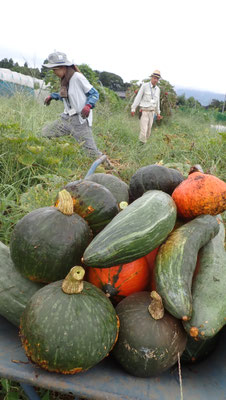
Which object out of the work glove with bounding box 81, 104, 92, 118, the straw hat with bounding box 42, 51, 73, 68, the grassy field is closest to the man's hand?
the work glove with bounding box 81, 104, 92, 118

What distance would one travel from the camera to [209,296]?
1214 millimetres

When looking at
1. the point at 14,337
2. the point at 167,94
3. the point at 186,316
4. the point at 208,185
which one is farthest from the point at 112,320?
the point at 167,94

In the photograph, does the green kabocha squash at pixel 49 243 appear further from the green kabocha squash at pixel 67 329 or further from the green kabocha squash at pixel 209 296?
the green kabocha squash at pixel 209 296

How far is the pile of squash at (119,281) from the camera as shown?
1.07 metres

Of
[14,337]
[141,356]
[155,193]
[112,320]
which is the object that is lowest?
[14,337]

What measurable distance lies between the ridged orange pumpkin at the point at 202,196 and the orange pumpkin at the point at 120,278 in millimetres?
359

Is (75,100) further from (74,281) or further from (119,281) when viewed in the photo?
(74,281)

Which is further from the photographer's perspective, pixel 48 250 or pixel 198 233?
pixel 198 233

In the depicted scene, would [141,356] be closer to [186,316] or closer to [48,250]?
[186,316]

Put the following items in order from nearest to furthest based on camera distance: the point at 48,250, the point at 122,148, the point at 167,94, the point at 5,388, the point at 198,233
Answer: the point at 48,250, the point at 198,233, the point at 5,388, the point at 122,148, the point at 167,94

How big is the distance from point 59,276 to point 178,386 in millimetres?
639

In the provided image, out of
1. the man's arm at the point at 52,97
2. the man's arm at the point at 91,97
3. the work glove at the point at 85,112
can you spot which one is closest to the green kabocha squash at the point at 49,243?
the work glove at the point at 85,112

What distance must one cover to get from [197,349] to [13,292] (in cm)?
83

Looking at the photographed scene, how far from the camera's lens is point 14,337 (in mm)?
1371
